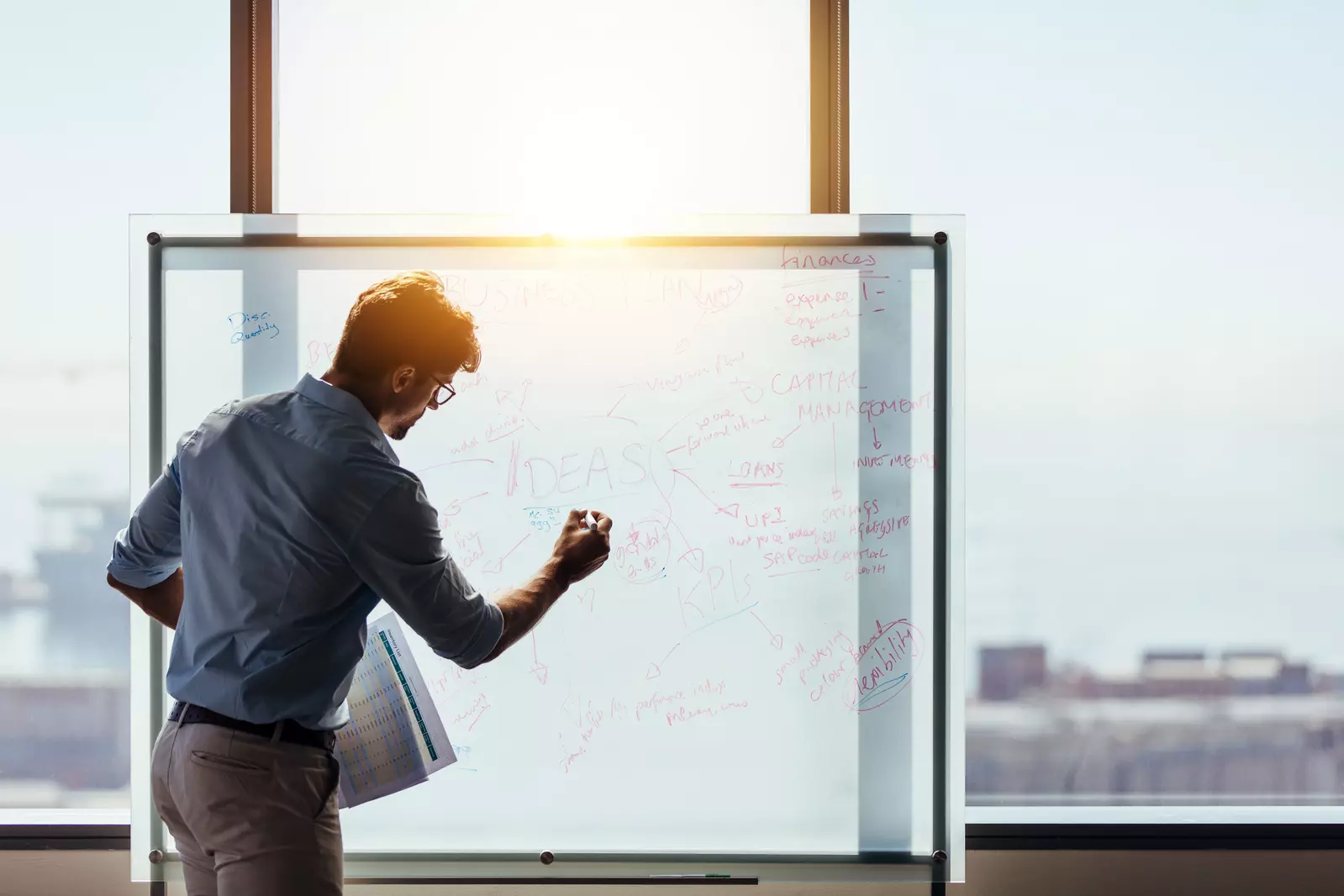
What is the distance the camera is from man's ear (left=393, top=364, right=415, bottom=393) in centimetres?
123

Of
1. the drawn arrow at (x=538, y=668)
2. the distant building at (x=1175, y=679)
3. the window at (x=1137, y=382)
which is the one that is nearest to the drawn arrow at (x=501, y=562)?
the drawn arrow at (x=538, y=668)

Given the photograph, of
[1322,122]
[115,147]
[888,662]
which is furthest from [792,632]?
[115,147]

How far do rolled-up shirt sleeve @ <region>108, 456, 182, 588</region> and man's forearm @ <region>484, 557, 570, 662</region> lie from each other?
0.49m

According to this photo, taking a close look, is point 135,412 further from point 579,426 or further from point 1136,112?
point 1136,112

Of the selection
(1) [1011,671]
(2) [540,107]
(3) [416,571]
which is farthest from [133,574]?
(1) [1011,671]

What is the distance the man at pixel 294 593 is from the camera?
44.8 inches

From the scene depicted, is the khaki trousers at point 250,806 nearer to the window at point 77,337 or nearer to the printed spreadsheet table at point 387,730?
the printed spreadsheet table at point 387,730

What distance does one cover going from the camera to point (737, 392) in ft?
5.68

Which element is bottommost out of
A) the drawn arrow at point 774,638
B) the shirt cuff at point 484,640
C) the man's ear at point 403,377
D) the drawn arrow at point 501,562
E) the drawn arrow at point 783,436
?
the drawn arrow at point 774,638

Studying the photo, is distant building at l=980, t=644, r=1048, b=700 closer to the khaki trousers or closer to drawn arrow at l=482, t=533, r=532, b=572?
drawn arrow at l=482, t=533, r=532, b=572

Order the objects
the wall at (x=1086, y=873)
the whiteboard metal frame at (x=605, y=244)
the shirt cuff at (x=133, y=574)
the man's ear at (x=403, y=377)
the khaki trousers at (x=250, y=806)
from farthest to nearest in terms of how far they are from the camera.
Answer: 1. the wall at (x=1086, y=873)
2. the whiteboard metal frame at (x=605, y=244)
3. the shirt cuff at (x=133, y=574)
4. the man's ear at (x=403, y=377)
5. the khaki trousers at (x=250, y=806)

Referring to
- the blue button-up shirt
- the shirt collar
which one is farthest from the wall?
the shirt collar

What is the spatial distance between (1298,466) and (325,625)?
1987 millimetres

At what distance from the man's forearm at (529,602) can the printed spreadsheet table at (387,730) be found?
18 centimetres
